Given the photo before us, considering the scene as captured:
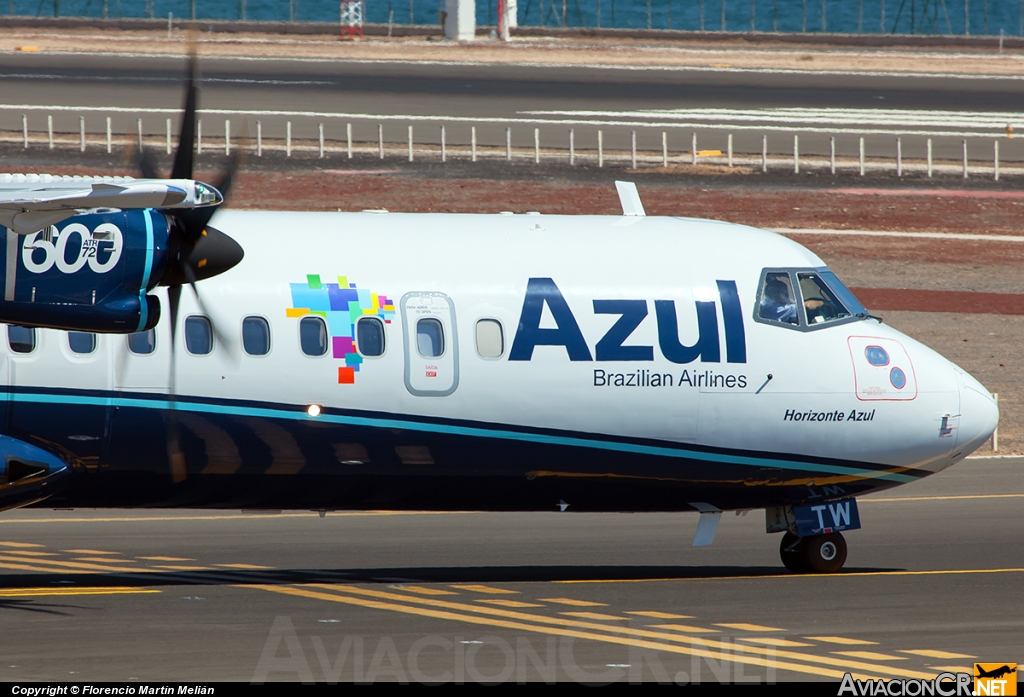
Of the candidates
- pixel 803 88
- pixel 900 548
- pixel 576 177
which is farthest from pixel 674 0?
pixel 900 548

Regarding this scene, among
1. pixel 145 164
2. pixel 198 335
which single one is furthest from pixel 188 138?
pixel 198 335

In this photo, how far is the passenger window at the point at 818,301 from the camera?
1844 cm

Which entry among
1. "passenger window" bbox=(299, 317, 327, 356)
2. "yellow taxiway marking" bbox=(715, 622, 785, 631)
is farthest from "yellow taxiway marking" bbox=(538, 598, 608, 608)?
"passenger window" bbox=(299, 317, 327, 356)

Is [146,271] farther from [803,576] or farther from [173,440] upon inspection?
[803,576]

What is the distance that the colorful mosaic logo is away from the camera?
1706 centimetres

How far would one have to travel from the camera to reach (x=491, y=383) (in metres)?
17.4

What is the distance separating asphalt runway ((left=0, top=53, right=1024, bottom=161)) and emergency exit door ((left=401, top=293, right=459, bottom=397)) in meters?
36.7

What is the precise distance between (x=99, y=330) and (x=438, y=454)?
4.47 metres

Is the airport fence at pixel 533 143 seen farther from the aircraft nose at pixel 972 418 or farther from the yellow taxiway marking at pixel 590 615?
the yellow taxiway marking at pixel 590 615

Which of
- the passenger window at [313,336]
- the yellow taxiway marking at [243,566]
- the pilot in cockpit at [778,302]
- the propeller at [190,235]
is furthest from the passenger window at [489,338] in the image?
the yellow taxiway marking at [243,566]

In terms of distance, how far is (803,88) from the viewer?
228 ft

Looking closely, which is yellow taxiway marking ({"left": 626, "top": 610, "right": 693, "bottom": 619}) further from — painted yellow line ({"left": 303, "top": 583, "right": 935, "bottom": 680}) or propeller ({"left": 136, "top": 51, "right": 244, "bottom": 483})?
propeller ({"left": 136, "top": 51, "right": 244, "bottom": 483})

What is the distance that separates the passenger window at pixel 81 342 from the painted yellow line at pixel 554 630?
12.1 ft

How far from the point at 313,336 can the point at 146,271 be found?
8.77 feet
